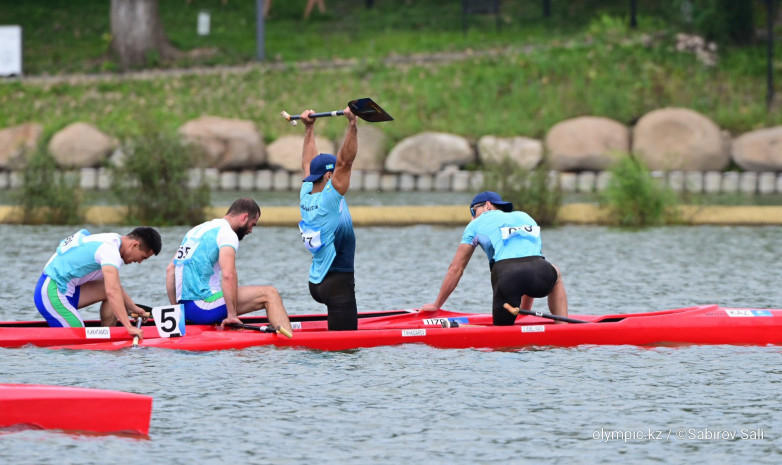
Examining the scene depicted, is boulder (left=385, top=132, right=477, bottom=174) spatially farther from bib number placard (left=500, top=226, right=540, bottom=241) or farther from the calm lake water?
bib number placard (left=500, top=226, right=540, bottom=241)

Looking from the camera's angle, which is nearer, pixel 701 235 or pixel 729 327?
pixel 729 327

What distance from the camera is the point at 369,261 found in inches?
736

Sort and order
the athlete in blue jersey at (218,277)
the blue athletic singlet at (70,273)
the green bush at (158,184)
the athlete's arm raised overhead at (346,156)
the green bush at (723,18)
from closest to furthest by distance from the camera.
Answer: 1. the athlete's arm raised overhead at (346,156)
2. the blue athletic singlet at (70,273)
3. the athlete in blue jersey at (218,277)
4. the green bush at (158,184)
5. the green bush at (723,18)

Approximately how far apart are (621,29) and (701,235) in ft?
50.7

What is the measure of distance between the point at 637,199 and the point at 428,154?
25.4ft

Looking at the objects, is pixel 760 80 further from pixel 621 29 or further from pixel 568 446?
pixel 568 446

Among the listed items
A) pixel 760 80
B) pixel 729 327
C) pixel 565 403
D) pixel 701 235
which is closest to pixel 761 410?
pixel 565 403

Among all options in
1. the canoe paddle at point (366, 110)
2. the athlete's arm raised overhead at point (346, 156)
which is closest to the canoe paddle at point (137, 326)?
the athlete's arm raised overhead at point (346, 156)

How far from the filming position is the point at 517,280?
11.7m

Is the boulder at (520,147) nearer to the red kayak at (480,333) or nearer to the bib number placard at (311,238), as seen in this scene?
the red kayak at (480,333)

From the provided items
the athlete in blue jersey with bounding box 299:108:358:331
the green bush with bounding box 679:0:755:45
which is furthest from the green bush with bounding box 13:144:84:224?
the green bush with bounding box 679:0:755:45

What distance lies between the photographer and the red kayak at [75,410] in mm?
8789

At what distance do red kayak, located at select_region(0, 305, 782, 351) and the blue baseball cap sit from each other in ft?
4.26

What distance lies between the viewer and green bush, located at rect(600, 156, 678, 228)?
2219cm
